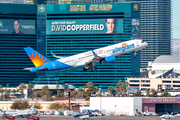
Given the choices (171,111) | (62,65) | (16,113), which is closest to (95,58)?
(62,65)

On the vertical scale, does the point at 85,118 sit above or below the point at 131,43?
below

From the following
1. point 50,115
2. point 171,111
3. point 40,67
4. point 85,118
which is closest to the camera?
point 40,67

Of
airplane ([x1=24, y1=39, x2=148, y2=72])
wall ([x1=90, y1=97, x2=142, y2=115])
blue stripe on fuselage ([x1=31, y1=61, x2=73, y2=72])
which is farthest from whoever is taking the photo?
wall ([x1=90, y1=97, x2=142, y2=115])

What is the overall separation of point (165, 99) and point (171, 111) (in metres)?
11.3

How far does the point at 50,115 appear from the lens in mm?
170125

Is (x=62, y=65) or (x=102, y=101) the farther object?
(x=102, y=101)

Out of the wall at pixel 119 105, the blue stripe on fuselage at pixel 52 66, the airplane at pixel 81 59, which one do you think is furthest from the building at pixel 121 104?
the blue stripe on fuselage at pixel 52 66

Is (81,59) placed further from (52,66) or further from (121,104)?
(121,104)

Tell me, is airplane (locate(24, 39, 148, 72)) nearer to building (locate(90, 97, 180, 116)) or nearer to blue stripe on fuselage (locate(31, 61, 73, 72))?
blue stripe on fuselage (locate(31, 61, 73, 72))

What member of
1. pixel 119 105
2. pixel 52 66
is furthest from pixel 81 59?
pixel 119 105

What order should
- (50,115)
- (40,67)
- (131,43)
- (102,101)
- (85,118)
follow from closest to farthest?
(40,67) → (131,43) → (85,118) → (50,115) → (102,101)

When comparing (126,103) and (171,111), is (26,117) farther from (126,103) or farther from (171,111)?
(171,111)

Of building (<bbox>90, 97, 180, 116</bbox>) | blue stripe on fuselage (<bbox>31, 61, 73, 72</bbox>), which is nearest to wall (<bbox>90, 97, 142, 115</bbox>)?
building (<bbox>90, 97, 180, 116</bbox>)

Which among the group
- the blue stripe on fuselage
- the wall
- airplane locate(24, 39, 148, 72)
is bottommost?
the wall
